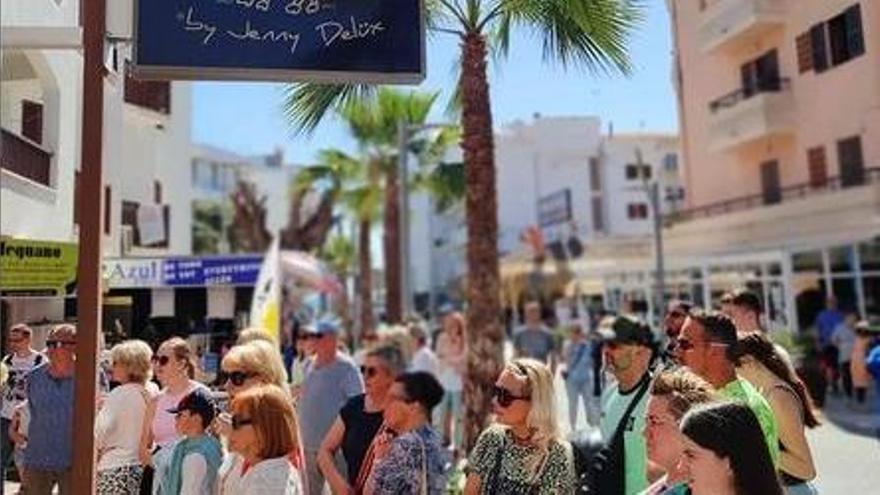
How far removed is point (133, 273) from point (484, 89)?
3552mm

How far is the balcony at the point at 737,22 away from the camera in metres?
7.11

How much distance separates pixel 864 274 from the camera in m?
19.3

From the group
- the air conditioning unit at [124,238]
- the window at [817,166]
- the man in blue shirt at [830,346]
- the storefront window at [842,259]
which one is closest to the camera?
the air conditioning unit at [124,238]

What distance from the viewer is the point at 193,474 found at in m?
3.64

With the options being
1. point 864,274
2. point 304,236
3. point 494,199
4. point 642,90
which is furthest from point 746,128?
point 642,90

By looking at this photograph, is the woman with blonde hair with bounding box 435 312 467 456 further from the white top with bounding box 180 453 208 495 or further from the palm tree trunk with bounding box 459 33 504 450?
the white top with bounding box 180 453 208 495

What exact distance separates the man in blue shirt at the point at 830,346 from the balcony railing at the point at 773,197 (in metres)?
2.75

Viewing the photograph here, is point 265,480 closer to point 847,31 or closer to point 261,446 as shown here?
point 261,446

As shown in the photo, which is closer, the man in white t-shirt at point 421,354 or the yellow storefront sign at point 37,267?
the yellow storefront sign at point 37,267

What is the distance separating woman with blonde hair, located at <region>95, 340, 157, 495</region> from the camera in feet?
13.5

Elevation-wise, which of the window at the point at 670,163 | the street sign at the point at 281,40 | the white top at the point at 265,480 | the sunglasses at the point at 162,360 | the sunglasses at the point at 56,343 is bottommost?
the white top at the point at 265,480

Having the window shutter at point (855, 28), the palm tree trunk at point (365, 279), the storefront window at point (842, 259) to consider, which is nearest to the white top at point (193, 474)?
the window shutter at point (855, 28)

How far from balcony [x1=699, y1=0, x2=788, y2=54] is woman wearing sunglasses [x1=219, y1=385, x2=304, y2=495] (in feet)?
14.8

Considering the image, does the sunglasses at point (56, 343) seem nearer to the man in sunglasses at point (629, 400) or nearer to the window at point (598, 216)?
the man in sunglasses at point (629, 400)
